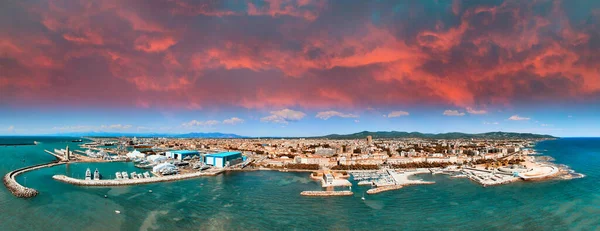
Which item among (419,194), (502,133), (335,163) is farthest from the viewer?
(502,133)

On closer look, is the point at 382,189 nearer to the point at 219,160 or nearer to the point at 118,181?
the point at 219,160

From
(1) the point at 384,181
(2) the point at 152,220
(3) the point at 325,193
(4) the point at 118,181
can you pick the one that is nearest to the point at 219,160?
(4) the point at 118,181

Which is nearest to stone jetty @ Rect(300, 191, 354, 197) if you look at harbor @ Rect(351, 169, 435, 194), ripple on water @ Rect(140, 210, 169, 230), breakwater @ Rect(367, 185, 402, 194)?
breakwater @ Rect(367, 185, 402, 194)

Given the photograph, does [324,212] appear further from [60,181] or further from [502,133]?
[502,133]

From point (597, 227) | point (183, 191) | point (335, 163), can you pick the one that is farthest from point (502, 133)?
point (183, 191)

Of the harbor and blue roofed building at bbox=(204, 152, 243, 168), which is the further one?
blue roofed building at bbox=(204, 152, 243, 168)

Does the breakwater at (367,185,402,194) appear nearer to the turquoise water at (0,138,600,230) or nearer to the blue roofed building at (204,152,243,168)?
the turquoise water at (0,138,600,230)

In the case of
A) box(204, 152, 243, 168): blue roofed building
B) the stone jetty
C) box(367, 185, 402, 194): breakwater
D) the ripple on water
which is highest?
box(204, 152, 243, 168): blue roofed building

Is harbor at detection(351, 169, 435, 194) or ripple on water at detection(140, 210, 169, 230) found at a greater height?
harbor at detection(351, 169, 435, 194)
